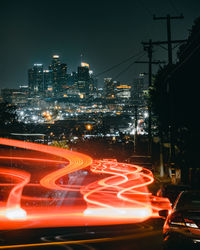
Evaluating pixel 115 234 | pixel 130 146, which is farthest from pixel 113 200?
pixel 130 146

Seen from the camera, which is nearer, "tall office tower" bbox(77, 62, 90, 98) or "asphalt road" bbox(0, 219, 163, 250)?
"asphalt road" bbox(0, 219, 163, 250)

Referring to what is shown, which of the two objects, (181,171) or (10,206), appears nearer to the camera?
(10,206)

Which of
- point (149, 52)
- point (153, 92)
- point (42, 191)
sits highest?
point (149, 52)

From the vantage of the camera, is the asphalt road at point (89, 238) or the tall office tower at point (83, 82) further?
the tall office tower at point (83, 82)

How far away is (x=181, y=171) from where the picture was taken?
2462cm

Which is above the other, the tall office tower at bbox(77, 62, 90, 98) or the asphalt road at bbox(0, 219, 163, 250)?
the tall office tower at bbox(77, 62, 90, 98)

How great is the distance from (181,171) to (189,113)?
4.52 metres

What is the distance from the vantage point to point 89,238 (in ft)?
31.1

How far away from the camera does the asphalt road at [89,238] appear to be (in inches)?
334

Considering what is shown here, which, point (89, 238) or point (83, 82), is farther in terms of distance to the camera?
point (83, 82)

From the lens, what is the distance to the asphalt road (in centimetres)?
848

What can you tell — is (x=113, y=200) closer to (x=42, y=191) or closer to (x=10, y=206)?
(x=10, y=206)

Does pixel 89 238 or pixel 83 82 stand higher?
pixel 83 82

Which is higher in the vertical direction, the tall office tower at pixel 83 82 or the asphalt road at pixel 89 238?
the tall office tower at pixel 83 82
